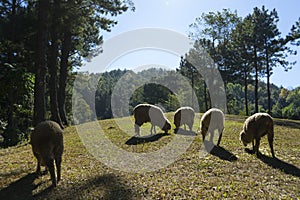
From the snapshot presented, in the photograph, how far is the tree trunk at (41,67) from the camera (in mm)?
14039

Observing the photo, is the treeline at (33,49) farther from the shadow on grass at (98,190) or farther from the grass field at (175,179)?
the shadow on grass at (98,190)

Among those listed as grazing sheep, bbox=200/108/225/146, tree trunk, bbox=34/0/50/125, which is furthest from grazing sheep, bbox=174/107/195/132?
tree trunk, bbox=34/0/50/125

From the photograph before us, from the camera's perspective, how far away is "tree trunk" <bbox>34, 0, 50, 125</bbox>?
46.1 ft

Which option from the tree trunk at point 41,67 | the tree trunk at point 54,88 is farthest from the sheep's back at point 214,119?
the tree trunk at point 54,88

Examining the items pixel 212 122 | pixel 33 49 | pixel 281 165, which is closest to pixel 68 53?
pixel 33 49

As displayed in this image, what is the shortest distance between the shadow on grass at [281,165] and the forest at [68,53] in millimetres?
11071

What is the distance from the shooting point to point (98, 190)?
268 inches

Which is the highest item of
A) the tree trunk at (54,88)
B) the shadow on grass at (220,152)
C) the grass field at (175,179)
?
the tree trunk at (54,88)

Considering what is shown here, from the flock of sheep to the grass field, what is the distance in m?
0.61

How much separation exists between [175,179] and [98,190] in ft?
7.31

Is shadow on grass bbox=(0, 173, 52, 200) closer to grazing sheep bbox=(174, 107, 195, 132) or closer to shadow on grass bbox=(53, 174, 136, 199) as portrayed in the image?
shadow on grass bbox=(53, 174, 136, 199)

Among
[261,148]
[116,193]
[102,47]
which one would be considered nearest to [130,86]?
[102,47]

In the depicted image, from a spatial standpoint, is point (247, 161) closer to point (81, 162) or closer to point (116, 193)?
point (116, 193)

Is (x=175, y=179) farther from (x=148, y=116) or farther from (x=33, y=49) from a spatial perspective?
(x=33, y=49)
